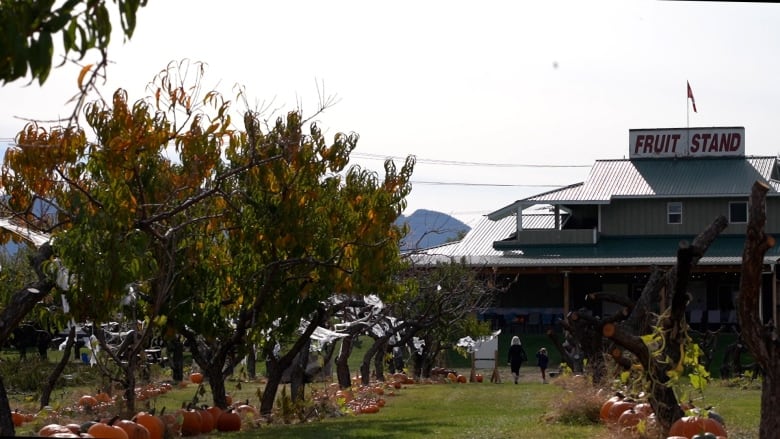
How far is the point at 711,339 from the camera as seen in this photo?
118 feet

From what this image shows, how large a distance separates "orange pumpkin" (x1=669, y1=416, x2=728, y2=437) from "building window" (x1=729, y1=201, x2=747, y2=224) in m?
39.1

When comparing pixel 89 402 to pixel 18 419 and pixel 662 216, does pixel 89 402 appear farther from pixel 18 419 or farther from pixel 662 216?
pixel 662 216

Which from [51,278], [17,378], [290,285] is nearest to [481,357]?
[17,378]

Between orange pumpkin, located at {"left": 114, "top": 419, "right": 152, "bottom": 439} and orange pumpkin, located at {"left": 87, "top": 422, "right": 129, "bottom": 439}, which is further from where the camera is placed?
orange pumpkin, located at {"left": 114, "top": 419, "right": 152, "bottom": 439}

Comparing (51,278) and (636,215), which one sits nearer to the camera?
(51,278)

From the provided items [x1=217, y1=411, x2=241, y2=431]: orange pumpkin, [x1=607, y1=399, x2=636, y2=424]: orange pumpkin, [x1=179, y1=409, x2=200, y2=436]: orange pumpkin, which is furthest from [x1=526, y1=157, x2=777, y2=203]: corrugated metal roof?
[x1=607, y1=399, x2=636, y2=424]: orange pumpkin

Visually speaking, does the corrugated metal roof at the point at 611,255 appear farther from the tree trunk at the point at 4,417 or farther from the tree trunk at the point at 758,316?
the tree trunk at the point at 758,316

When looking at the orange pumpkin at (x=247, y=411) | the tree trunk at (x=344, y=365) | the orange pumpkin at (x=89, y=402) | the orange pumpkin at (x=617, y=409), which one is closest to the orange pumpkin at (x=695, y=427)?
the orange pumpkin at (x=617, y=409)

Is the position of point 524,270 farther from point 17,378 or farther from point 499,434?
point 499,434

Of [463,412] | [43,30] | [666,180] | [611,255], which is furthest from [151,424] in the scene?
[666,180]

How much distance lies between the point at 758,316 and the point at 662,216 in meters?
41.0

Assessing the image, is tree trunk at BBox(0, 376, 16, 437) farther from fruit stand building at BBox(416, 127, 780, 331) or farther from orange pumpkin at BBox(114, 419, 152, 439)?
fruit stand building at BBox(416, 127, 780, 331)

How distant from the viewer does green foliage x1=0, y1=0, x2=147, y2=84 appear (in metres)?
4.99

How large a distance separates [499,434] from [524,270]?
3156 centimetres
